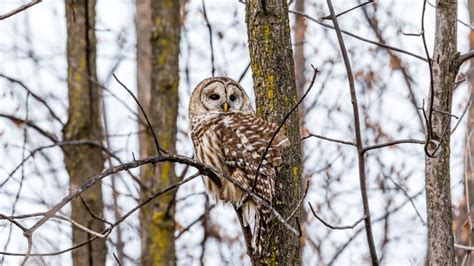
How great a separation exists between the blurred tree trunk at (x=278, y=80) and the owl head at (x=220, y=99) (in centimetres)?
145

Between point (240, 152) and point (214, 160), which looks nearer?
point (240, 152)

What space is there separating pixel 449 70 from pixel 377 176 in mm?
7829

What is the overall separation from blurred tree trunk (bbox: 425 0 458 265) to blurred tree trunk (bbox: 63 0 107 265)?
3625mm

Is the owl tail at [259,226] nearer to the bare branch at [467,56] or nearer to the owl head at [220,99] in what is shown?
the bare branch at [467,56]

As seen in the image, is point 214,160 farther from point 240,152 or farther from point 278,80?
point 278,80

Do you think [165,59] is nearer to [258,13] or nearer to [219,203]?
[219,203]

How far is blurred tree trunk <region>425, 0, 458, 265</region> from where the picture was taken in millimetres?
4027

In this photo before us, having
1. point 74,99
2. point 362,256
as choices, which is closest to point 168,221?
point 74,99

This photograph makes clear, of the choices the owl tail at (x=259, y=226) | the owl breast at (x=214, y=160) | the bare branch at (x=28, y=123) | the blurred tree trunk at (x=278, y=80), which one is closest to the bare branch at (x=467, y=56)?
the blurred tree trunk at (x=278, y=80)

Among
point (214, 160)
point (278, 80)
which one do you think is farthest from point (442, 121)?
point (214, 160)

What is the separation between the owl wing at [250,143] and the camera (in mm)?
4543

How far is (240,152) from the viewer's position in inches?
196

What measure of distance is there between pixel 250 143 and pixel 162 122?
9.02 feet

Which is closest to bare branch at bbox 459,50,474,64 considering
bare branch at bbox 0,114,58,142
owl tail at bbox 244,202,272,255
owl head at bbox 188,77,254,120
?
owl tail at bbox 244,202,272,255
